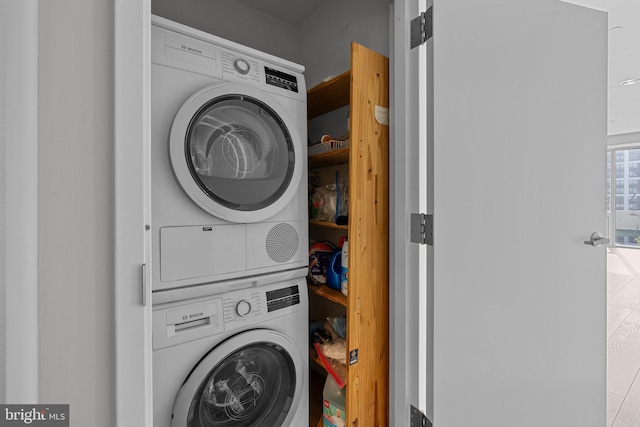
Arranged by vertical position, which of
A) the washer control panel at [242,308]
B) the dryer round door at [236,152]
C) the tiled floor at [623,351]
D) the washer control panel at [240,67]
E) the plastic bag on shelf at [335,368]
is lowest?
the tiled floor at [623,351]

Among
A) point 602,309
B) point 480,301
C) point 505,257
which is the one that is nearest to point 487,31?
point 505,257

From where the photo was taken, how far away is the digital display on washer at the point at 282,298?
1109 mm

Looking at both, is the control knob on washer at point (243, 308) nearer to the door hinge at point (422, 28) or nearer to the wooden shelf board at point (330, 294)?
the wooden shelf board at point (330, 294)

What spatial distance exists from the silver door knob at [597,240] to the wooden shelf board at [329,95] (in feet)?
4.08

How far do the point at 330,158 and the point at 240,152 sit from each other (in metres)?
0.50

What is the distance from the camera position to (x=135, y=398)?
0.57m

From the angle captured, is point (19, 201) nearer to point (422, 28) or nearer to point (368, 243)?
point (368, 243)

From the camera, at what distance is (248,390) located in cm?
109

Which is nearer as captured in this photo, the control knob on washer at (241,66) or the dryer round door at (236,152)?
the dryer round door at (236,152)

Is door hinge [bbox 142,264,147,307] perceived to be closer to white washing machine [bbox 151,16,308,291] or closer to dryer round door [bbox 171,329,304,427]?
white washing machine [bbox 151,16,308,291]

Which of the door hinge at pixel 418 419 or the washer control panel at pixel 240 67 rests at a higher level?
the washer control panel at pixel 240 67

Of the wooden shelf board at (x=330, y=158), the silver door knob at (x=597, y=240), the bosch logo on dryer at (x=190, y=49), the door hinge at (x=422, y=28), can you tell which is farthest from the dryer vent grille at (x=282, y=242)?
the silver door knob at (x=597, y=240)

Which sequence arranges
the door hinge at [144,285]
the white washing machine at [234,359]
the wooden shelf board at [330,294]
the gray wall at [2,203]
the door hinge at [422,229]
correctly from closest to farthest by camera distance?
the gray wall at [2,203] < the door hinge at [144,285] < the white washing machine at [234,359] < the door hinge at [422,229] < the wooden shelf board at [330,294]

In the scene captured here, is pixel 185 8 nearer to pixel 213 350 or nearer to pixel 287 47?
pixel 287 47
